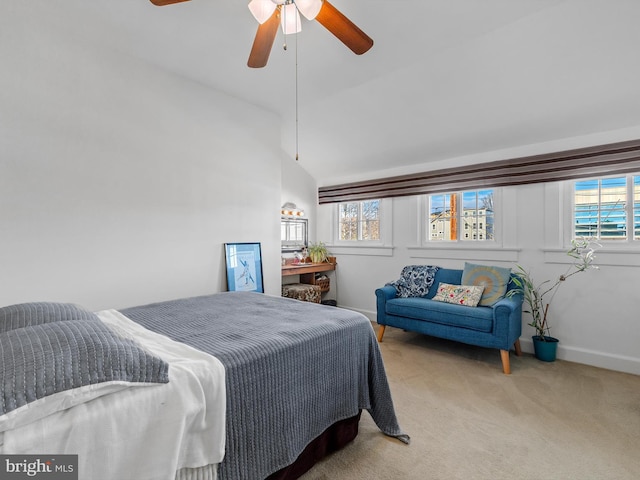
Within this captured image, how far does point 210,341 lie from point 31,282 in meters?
1.75

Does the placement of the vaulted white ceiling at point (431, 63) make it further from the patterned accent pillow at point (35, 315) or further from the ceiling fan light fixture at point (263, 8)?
the patterned accent pillow at point (35, 315)

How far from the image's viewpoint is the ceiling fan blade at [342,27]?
1.69 metres

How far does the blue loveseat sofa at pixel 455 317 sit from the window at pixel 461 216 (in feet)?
1.77

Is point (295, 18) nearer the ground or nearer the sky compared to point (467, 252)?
nearer the sky

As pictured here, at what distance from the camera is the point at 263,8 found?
5.69ft

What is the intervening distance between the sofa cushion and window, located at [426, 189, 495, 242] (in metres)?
1.02

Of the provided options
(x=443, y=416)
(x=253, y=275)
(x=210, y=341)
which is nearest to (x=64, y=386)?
(x=210, y=341)

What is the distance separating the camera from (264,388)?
1428mm

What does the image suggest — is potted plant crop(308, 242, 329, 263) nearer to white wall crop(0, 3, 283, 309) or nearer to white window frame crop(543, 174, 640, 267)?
white wall crop(0, 3, 283, 309)

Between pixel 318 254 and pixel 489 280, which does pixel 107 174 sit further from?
pixel 489 280

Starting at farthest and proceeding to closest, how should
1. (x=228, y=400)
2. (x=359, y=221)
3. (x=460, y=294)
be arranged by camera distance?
1. (x=359, y=221)
2. (x=460, y=294)
3. (x=228, y=400)

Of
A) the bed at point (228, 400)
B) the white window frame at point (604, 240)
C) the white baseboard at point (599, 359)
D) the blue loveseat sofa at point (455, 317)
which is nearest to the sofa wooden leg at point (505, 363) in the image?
the blue loveseat sofa at point (455, 317)

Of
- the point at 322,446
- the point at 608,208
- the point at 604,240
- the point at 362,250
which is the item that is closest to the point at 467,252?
the point at 604,240

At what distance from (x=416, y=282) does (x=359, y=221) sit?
156cm
